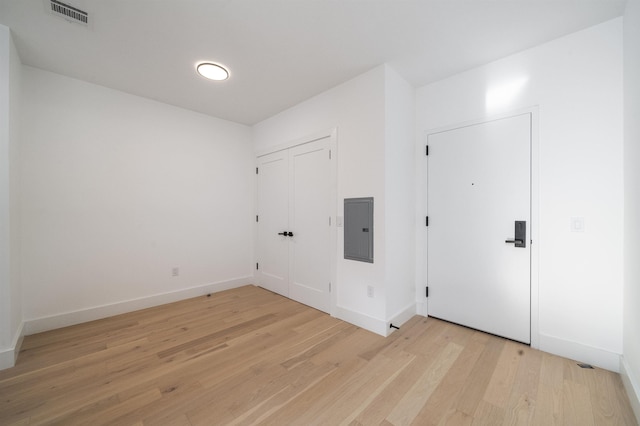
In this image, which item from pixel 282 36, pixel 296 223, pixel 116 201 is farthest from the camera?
pixel 296 223

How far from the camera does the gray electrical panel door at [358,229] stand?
274 cm

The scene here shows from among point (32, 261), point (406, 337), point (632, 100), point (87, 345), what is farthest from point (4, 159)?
point (632, 100)

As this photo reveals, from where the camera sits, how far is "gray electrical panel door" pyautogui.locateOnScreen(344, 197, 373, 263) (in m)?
2.74

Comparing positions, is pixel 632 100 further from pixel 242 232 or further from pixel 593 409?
pixel 242 232

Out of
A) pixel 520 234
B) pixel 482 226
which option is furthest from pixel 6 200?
pixel 520 234

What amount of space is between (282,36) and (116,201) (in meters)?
2.86

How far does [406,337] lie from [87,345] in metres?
3.17

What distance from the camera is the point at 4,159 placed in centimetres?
206

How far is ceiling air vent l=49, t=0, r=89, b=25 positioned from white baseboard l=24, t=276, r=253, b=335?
2971 millimetres

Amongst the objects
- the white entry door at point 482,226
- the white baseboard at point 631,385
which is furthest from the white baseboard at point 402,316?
the white baseboard at point 631,385

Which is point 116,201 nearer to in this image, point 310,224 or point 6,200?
point 6,200

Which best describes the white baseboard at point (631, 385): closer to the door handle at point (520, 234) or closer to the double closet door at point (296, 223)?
the door handle at point (520, 234)

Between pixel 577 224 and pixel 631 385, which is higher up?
pixel 577 224

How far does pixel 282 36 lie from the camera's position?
2209mm
